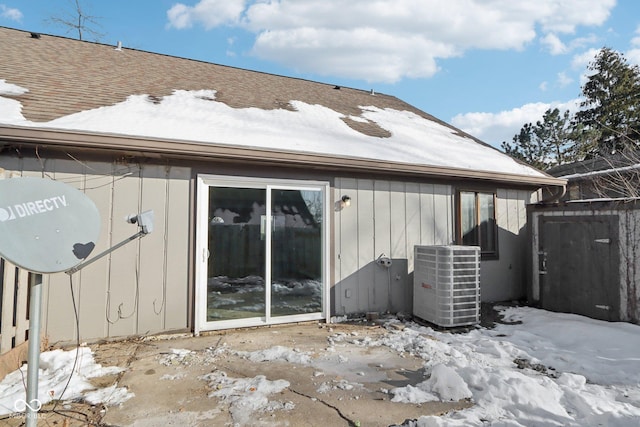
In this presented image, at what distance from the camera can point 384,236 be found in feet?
18.0

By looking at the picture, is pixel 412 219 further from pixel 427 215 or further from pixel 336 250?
pixel 336 250

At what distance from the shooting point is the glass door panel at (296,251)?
4.82 m

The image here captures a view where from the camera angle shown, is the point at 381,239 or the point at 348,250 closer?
the point at 348,250

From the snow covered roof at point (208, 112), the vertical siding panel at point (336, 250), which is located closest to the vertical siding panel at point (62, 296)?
the snow covered roof at point (208, 112)

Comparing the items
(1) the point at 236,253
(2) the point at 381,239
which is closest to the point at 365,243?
(2) the point at 381,239

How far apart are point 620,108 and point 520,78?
1389cm

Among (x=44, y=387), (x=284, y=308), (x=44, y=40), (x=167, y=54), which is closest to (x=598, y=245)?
(x=284, y=308)

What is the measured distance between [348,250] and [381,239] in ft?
1.92

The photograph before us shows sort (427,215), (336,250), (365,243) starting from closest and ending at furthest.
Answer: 1. (336,250)
2. (365,243)
3. (427,215)

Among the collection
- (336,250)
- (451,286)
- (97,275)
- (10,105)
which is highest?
(10,105)

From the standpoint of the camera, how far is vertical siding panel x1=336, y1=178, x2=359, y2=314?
5191 mm

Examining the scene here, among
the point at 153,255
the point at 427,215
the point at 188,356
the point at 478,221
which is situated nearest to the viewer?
the point at 188,356

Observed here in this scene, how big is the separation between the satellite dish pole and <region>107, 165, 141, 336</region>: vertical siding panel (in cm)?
225

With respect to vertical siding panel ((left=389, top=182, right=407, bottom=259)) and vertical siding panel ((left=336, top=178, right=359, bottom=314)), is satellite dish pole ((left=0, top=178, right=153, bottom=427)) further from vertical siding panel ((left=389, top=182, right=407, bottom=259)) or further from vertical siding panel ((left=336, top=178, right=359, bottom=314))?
vertical siding panel ((left=389, top=182, right=407, bottom=259))
